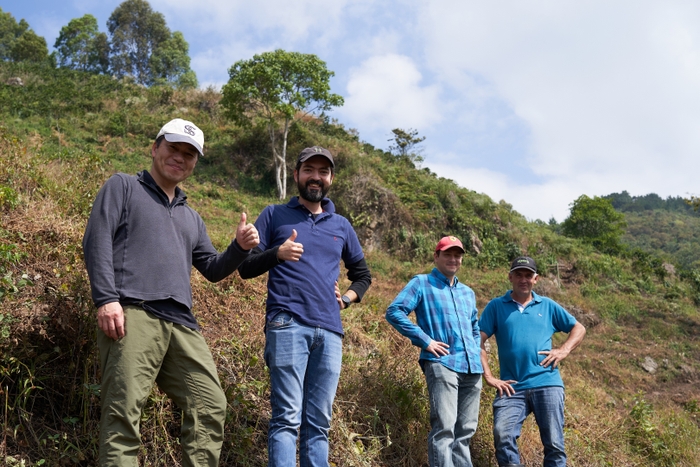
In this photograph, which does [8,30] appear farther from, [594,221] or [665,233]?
[665,233]

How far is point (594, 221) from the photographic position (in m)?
35.8

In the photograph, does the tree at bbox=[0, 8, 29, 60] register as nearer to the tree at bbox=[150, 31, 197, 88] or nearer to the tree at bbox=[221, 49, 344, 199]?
the tree at bbox=[150, 31, 197, 88]

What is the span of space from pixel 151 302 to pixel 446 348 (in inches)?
82.3

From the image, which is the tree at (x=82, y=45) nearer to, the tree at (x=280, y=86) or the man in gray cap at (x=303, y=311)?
the tree at (x=280, y=86)

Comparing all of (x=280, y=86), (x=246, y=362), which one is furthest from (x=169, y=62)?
(x=246, y=362)

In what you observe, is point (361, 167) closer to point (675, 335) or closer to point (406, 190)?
point (406, 190)

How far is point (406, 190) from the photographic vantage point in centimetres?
1953

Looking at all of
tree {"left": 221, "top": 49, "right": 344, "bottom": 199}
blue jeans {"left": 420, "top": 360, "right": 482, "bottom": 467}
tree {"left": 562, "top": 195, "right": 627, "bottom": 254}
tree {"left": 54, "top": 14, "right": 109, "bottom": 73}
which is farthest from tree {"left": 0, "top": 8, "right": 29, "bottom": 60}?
blue jeans {"left": 420, "top": 360, "right": 482, "bottom": 467}

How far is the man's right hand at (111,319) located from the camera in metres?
2.26

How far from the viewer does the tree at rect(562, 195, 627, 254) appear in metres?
34.9

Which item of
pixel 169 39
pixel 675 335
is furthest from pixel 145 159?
pixel 169 39

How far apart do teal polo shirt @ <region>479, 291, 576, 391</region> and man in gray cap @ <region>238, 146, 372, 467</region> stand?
153cm

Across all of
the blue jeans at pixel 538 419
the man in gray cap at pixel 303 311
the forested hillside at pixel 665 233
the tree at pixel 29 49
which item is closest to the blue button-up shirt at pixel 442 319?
the blue jeans at pixel 538 419

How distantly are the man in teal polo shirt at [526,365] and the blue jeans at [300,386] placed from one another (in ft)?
5.39
